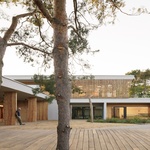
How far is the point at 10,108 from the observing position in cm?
2008

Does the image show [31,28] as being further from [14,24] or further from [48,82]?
[48,82]

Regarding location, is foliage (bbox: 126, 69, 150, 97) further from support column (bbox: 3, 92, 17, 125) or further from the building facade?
support column (bbox: 3, 92, 17, 125)

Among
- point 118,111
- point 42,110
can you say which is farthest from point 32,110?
point 118,111

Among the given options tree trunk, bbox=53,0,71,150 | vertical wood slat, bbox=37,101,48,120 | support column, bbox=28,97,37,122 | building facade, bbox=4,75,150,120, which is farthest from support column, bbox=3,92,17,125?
building facade, bbox=4,75,150,120

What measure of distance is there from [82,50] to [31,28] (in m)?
2.10

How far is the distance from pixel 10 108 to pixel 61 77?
1423 cm

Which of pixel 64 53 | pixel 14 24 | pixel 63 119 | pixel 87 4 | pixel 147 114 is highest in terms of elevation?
pixel 87 4

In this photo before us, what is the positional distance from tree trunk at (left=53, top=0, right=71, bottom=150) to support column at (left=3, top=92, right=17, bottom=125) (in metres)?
13.9

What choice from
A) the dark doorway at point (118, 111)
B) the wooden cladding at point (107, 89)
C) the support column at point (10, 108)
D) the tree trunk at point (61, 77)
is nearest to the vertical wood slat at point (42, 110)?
the wooden cladding at point (107, 89)

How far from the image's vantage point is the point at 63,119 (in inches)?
256

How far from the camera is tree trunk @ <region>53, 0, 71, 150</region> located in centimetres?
651

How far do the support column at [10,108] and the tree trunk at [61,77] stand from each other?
1386 cm

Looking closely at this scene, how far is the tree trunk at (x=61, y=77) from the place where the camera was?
256 inches

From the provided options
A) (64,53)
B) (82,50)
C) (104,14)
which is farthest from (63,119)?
(82,50)
